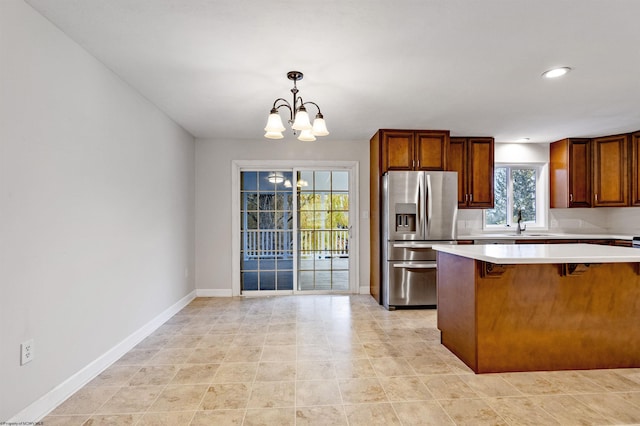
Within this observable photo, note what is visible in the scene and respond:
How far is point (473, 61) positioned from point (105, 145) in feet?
9.28

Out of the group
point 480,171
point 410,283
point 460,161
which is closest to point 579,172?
point 480,171

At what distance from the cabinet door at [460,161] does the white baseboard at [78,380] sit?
13.7ft

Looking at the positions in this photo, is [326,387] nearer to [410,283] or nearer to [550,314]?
[550,314]

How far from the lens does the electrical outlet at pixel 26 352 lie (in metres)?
1.75

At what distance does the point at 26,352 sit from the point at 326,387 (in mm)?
1715

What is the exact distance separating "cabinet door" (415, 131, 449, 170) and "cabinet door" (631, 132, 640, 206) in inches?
101

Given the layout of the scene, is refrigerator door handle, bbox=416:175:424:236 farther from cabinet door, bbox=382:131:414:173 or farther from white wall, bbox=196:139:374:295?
white wall, bbox=196:139:374:295

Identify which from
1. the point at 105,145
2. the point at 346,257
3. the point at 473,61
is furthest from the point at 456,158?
the point at 105,145

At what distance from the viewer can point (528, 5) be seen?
1.79 m

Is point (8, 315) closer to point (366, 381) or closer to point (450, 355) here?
point (366, 381)

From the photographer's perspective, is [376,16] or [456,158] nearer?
[376,16]

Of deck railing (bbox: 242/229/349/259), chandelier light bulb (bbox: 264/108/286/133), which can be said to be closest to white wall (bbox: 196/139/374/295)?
deck railing (bbox: 242/229/349/259)

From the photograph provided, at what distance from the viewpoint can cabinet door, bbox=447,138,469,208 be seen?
4.80 meters

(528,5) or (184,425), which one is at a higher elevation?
(528,5)
